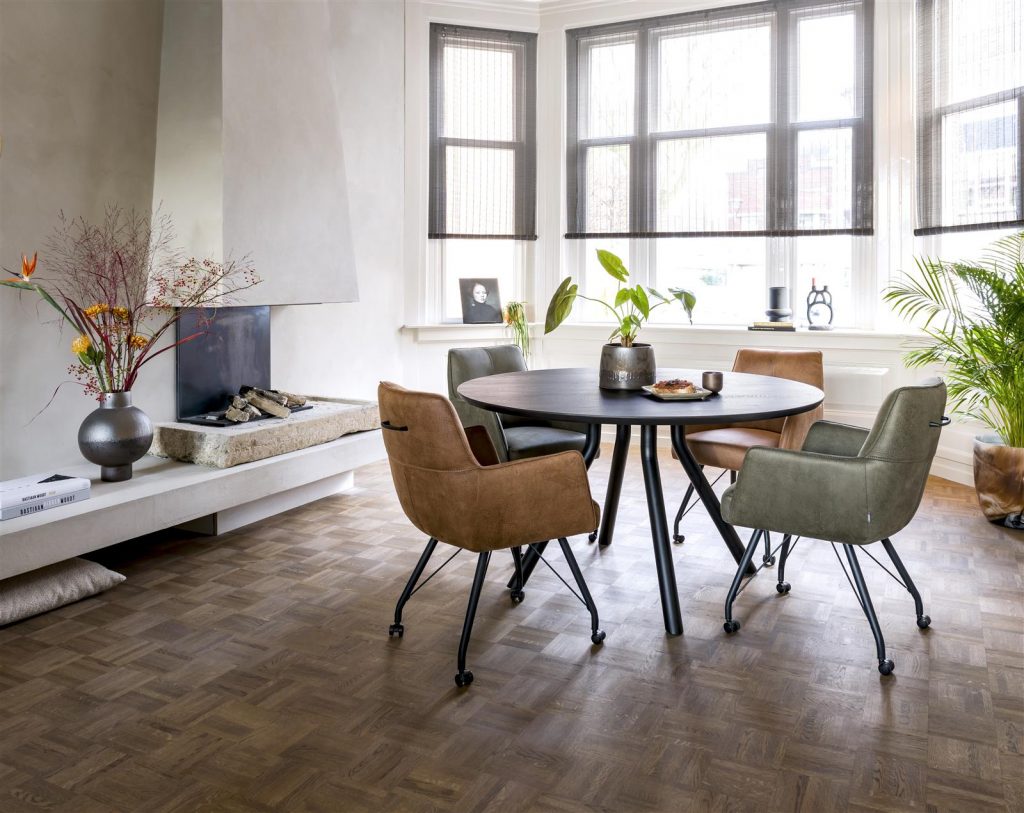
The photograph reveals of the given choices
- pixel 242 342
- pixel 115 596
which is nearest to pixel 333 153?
pixel 242 342

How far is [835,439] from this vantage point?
3.15 m

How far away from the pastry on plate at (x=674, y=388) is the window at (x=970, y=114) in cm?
272

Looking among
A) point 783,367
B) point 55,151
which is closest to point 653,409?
point 783,367

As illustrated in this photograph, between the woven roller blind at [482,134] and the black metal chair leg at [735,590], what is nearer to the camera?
the black metal chair leg at [735,590]

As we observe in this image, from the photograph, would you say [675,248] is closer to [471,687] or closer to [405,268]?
[405,268]

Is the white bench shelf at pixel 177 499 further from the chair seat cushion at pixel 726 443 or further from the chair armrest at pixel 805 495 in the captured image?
the chair armrest at pixel 805 495

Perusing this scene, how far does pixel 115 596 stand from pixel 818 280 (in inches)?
187

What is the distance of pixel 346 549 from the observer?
386 cm

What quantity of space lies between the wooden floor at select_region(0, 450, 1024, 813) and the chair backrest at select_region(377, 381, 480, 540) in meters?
0.49

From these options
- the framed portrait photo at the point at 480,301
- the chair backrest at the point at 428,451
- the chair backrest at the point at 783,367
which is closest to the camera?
the chair backrest at the point at 428,451

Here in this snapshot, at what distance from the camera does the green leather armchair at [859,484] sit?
2.59 meters

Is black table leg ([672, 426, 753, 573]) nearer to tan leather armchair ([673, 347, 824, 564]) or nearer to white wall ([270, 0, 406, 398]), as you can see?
tan leather armchair ([673, 347, 824, 564])

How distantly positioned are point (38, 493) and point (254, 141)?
1.94m

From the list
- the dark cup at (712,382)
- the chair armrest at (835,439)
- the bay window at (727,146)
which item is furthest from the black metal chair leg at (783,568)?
the bay window at (727,146)
